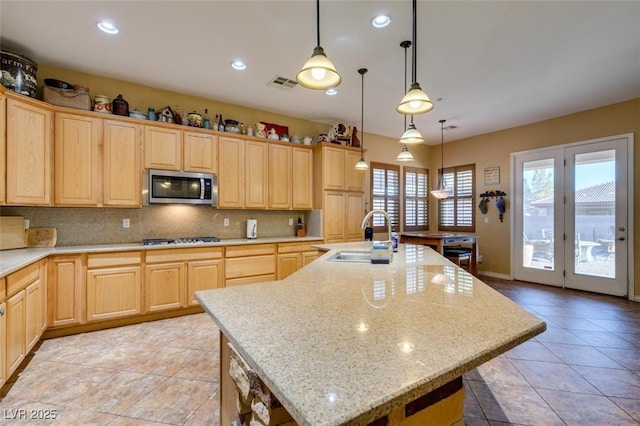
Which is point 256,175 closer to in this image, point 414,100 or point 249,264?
point 249,264

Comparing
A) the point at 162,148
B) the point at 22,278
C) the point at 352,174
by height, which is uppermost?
the point at 162,148

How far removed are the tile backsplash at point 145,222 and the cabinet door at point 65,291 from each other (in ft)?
1.67

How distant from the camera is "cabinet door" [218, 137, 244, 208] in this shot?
3.97m

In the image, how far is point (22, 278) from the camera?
7.53 ft

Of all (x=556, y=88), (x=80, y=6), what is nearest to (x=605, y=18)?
(x=556, y=88)

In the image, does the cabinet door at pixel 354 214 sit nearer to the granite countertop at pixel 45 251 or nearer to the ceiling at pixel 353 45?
the granite countertop at pixel 45 251

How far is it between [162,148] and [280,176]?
5.24 feet

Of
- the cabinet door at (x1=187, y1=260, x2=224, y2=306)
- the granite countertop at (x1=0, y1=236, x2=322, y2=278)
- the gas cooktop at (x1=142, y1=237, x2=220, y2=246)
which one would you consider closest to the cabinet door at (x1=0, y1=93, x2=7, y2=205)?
the granite countertop at (x1=0, y1=236, x2=322, y2=278)

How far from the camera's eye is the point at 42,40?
2.75 meters

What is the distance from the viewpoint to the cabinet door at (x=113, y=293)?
3.04m

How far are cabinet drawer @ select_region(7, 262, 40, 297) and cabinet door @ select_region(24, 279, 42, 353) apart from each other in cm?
6

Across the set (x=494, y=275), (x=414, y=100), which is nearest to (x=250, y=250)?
(x=414, y=100)

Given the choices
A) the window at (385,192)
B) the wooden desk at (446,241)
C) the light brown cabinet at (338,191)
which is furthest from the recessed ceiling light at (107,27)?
the wooden desk at (446,241)

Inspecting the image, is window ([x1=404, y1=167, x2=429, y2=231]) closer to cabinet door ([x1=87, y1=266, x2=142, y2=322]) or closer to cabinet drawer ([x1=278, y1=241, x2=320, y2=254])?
cabinet drawer ([x1=278, y1=241, x2=320, y2=254])
